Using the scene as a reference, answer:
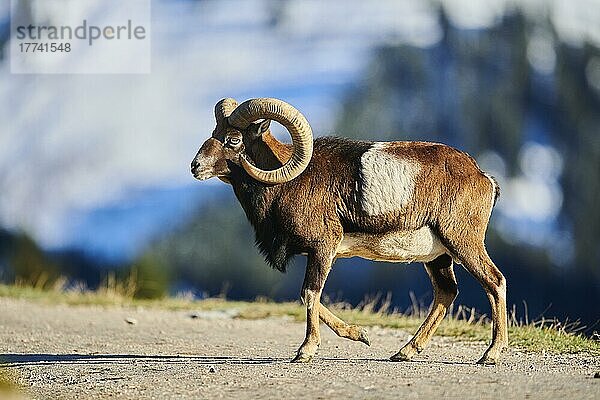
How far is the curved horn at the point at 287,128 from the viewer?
11.7m

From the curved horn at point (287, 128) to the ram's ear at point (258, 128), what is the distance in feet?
0.41

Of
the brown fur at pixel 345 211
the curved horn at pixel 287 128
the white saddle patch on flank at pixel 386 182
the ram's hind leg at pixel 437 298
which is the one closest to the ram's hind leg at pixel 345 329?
the brown fur at pixel 345 211

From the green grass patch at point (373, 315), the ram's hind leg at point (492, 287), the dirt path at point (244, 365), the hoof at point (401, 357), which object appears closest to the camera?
the dirt path at point (244, 365)

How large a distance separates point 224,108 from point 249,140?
49 cm

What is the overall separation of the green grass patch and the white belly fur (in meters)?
2.65

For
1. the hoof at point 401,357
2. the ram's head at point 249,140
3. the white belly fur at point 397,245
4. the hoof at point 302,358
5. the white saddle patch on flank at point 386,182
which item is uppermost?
the ram's head at point 249,140

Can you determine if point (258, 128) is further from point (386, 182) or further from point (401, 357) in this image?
point (401, 357)

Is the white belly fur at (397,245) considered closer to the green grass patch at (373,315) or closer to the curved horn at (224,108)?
the curved horn at (224,108)

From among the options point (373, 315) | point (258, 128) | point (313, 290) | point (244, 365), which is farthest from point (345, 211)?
point (373, 315)

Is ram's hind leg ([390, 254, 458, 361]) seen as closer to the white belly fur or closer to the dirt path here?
the dirt path

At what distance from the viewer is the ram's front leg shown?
11430mm

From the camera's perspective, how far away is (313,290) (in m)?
11.4

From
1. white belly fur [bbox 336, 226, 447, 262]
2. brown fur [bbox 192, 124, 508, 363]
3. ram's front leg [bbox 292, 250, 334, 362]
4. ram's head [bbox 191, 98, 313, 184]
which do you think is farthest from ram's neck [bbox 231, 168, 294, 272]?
white belly fur [bbox 336, 226, 447, 262]

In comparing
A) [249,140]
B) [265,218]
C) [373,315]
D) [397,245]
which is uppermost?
[249,140]
